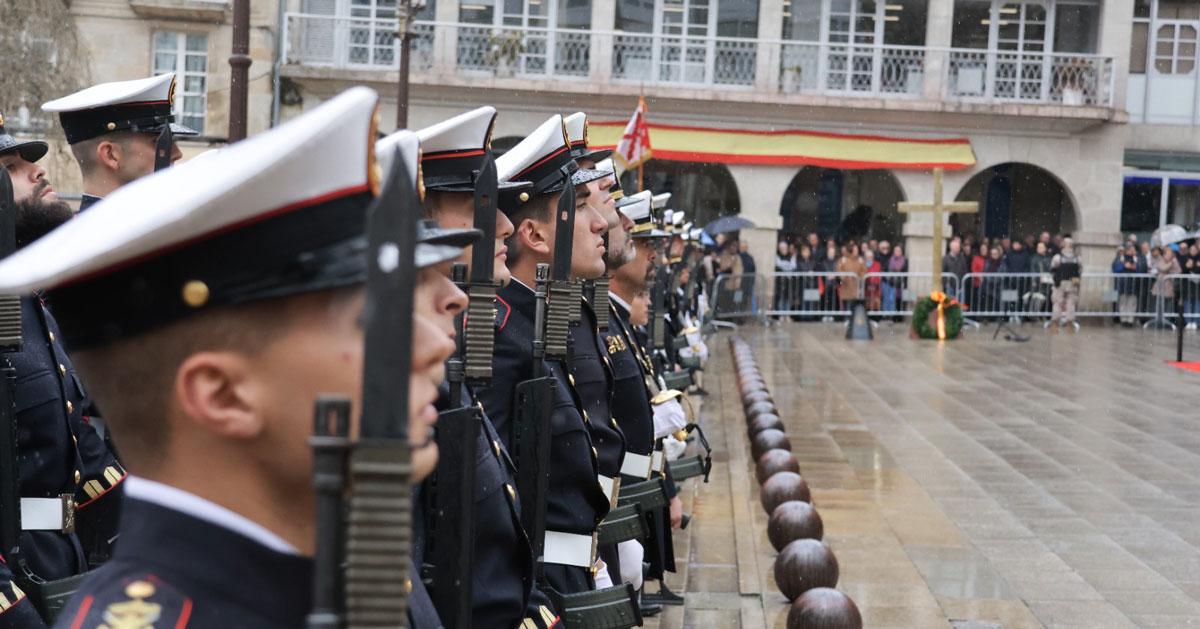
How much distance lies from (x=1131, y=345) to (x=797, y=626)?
1840 centimetres

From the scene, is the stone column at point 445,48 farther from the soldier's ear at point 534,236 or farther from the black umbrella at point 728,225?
the soldier's ear at point 534,236

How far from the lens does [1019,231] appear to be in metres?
31.0

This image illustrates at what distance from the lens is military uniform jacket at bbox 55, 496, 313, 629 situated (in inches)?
56.7

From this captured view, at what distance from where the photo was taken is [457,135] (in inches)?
130

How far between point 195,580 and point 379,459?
42cm

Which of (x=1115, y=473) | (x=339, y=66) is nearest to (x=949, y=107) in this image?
(x=339, y=66)

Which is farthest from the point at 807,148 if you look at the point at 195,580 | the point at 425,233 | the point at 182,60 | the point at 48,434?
the point at 195,580

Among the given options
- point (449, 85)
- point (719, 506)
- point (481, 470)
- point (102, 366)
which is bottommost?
point (719, 506)

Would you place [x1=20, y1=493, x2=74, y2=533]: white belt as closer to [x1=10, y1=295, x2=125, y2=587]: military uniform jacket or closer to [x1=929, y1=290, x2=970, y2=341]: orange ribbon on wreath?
[x1=10, y1=295, x2=125, y2=587]: military uniform jacket

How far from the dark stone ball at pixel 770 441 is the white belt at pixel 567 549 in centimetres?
536

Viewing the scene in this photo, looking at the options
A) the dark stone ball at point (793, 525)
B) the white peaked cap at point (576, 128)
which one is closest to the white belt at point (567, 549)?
the white peaked cap at point (576, 128)

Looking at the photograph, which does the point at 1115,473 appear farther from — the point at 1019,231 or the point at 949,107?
the point at 1019,231

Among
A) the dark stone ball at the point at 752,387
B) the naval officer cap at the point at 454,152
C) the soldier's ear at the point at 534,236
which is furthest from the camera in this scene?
the dark stone ball at the point at 752,387

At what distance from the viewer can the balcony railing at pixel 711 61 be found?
26656 mm
